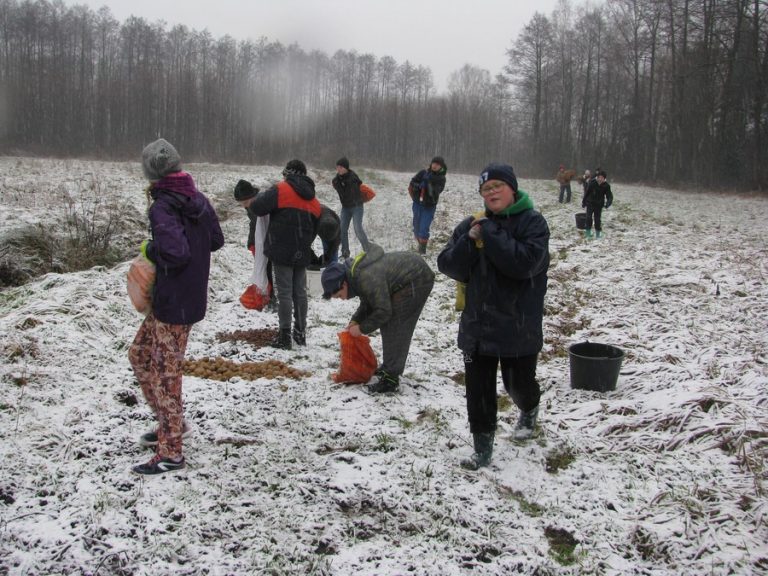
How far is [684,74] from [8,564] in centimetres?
4459

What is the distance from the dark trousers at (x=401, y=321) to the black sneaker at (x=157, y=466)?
203 centimetres

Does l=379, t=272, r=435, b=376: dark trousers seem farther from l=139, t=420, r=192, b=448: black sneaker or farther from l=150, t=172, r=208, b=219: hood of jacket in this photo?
l=150, t=172, r=208, b=219: hood of jacket

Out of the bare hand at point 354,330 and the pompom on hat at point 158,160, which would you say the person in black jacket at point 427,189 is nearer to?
the bare hand at point 354,330

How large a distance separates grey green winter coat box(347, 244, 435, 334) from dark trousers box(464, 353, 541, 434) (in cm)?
124

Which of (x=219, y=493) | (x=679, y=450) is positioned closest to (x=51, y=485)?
(x=219, y=493)

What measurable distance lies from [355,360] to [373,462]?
4.59 feet

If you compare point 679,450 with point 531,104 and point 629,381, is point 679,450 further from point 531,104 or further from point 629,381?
point 531,104

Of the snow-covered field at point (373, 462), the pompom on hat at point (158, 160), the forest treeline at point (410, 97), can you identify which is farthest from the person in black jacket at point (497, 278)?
the forest treeline at point (410, 97)

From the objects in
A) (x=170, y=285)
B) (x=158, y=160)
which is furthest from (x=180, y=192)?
(x=170, y=285)

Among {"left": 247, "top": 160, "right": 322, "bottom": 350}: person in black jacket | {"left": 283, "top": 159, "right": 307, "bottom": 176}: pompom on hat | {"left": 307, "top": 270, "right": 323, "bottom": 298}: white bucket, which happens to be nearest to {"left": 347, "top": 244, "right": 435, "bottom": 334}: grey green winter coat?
{"left": 247, "top": 160, "right": 322, "bottom": 350}: person in black jacket

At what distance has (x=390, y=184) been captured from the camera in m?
31.3

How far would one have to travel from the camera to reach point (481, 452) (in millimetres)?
3787

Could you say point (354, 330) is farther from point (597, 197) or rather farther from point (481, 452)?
point (597, 197)

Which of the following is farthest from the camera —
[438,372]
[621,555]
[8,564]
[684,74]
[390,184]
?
[684,74]
